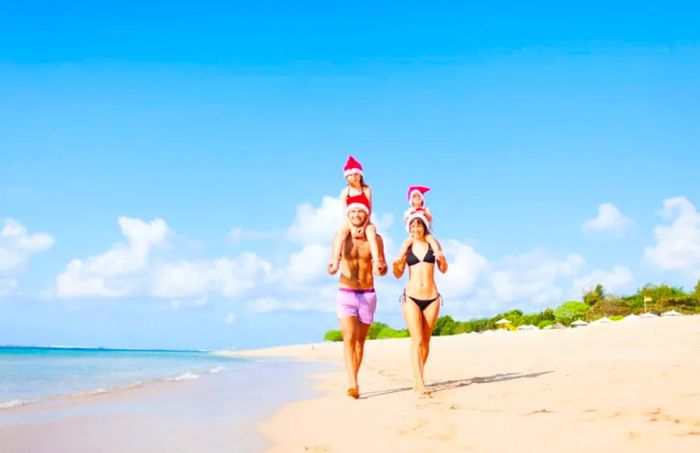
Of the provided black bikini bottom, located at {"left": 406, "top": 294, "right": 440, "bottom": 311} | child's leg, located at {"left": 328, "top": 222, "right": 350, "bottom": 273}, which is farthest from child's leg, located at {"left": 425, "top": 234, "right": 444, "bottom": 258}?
child's leg, located at {"left": 328, "top": 222, "right": 350, "bottom": 273}

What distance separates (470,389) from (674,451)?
4093 mm

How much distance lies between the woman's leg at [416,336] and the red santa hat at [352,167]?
1.73 metres

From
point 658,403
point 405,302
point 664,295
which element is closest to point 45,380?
point 405,302

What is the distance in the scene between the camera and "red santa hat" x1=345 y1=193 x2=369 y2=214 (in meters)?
7.30

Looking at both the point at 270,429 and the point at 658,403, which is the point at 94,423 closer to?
the point at 270,429

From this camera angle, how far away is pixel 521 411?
5.42m

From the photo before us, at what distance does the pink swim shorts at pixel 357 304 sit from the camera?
7.19m

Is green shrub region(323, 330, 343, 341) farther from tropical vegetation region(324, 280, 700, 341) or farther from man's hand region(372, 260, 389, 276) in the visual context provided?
man's hand region(372, 260, 389, 276)

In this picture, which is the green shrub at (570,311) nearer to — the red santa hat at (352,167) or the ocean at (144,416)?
the ocean at (144,416)

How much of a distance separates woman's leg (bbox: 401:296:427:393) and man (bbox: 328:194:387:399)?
23.6 inches

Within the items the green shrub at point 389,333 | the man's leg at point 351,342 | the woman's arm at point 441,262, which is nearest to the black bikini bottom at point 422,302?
the woman's arm at point 441,262

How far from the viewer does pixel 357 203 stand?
7305mm

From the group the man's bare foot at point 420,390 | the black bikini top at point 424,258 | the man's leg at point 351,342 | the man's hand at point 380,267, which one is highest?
the black bikini top at point 424,258

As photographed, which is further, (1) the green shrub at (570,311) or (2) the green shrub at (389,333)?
(2) the green shrub at (389,333)
